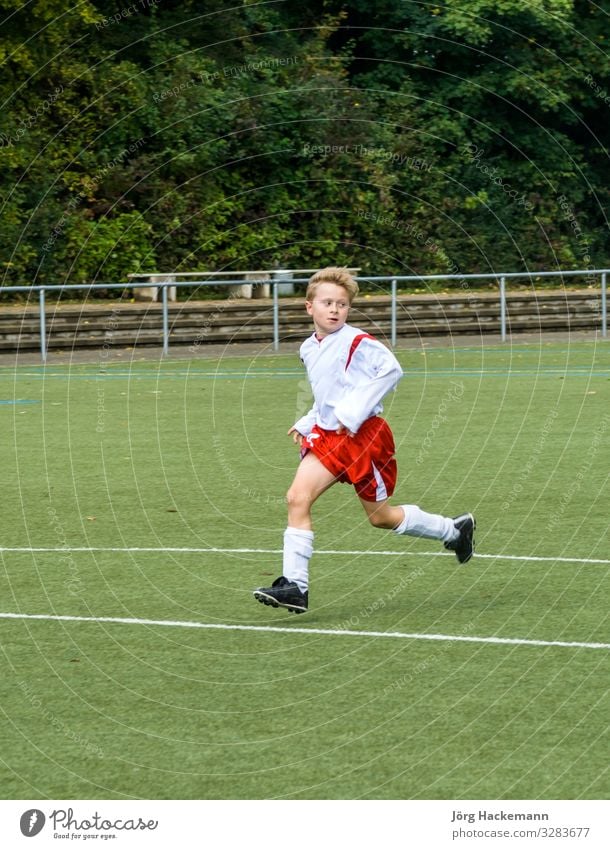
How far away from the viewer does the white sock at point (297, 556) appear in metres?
8.14

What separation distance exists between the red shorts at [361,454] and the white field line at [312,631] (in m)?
0.76

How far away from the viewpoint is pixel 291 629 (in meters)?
8.00

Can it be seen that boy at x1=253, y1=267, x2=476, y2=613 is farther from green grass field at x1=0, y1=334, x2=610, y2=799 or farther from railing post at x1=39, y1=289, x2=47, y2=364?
railing post at x1=39, y1=289, x2=47, y2=364

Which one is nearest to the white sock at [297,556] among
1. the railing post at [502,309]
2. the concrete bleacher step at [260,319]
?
the concrete bleacher step at [260,319]

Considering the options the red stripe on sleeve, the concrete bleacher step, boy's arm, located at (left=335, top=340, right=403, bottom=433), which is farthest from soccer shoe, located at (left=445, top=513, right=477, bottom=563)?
the concrete bleacher step

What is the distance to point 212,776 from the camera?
5715 mm

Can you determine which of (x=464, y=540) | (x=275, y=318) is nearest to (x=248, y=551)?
(x=464, y=540)

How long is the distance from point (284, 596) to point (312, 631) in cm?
24

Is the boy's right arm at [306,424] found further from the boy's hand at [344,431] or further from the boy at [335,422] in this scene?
the boy's hand at [344,431]

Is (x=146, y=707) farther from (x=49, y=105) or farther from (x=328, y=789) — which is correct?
(x=49, y=105)

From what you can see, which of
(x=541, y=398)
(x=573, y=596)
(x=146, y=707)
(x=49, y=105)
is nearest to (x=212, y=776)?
(x=146, y=707)

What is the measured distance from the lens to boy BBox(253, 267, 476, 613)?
812 centimetres

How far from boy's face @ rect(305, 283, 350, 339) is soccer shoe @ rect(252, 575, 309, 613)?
1202mm

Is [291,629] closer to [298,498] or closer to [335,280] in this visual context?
[298,498]
